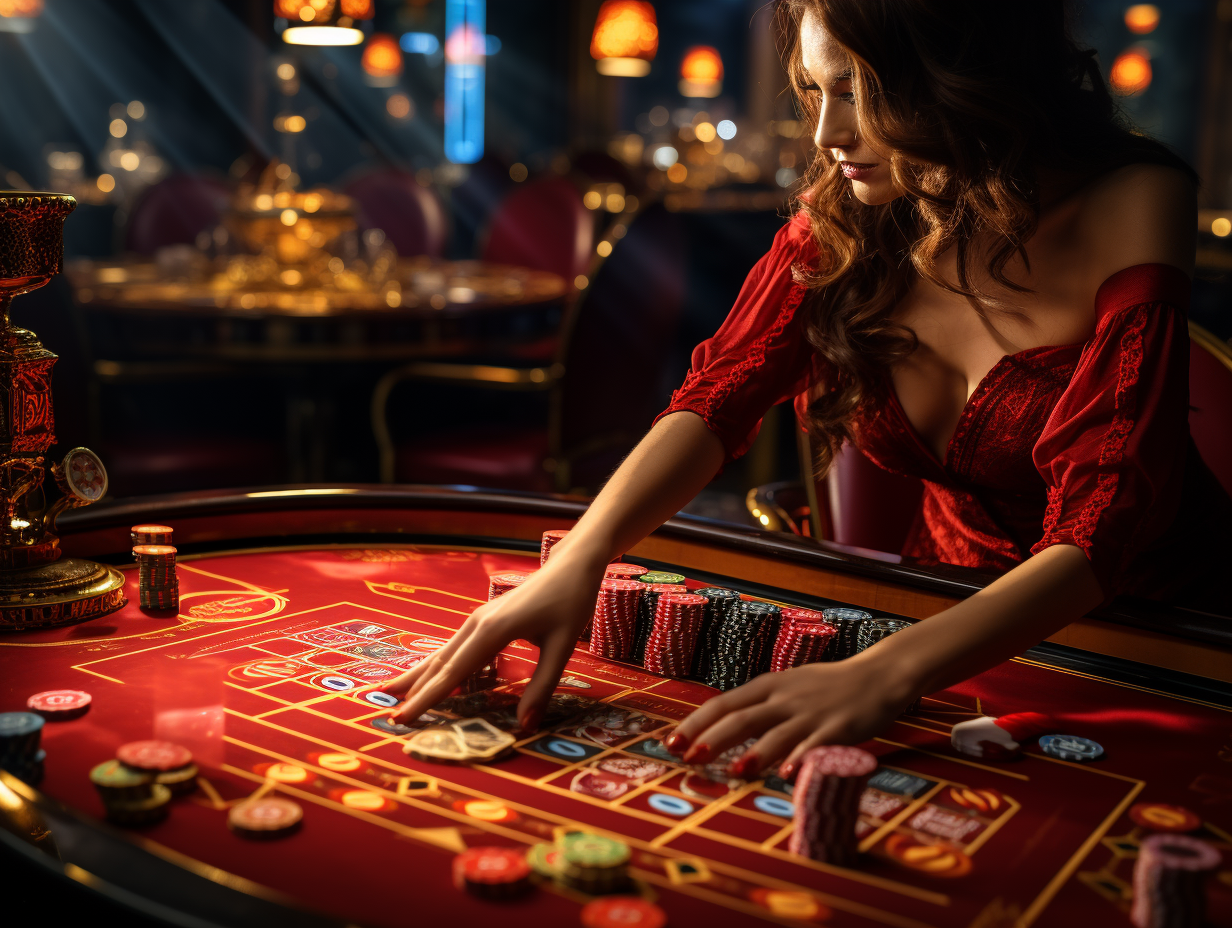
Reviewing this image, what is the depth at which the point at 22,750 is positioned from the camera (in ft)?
2.87

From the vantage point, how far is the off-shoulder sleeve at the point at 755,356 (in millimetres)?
1487

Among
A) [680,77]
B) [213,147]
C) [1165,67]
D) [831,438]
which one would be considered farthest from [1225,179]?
[831,438]

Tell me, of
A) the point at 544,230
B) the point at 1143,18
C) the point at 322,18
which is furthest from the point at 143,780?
the point at 1143,18

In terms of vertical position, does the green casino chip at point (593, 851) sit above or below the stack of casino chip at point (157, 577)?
below

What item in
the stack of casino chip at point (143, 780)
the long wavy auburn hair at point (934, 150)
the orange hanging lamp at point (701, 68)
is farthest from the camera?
the orange hanging lamp at point (701, 68)

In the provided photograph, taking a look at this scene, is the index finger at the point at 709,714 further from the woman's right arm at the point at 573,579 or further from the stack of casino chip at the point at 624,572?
the stack of casino chip at the point at 624,572

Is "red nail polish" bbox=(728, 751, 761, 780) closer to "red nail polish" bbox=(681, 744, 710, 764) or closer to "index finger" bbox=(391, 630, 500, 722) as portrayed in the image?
"red nail polish" bbox=(681, 744, 710, 764)

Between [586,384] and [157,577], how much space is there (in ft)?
6.67

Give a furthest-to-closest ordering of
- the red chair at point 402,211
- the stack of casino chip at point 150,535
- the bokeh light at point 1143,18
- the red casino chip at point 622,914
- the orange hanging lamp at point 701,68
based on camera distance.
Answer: the orange hanging lamp at point 701,68, the bokeh light at point 1143,18, the red chair at point 402,211, the stack of casino chip at point 150,535, the red casino chip at point 622,914

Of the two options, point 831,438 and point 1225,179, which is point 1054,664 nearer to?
point 831,438

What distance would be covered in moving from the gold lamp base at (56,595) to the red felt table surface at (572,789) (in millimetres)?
21

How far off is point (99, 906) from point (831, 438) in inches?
47.4

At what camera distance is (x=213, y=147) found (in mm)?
8383

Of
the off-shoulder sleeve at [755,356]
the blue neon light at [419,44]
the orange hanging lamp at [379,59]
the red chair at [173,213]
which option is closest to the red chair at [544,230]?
the red chair at [173,213]
